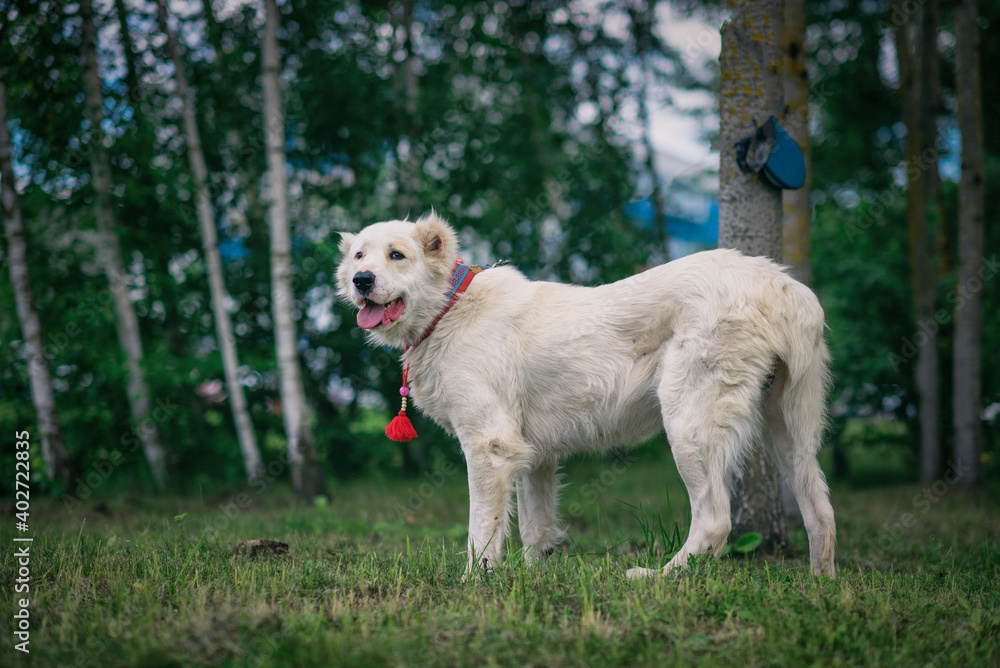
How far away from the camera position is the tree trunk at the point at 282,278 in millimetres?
8312

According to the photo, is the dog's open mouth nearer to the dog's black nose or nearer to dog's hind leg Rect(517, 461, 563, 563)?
the dog's black nose

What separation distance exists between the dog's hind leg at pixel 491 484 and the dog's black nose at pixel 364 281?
112 cm

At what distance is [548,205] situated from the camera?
11.0 m

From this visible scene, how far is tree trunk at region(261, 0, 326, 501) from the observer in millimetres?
8312

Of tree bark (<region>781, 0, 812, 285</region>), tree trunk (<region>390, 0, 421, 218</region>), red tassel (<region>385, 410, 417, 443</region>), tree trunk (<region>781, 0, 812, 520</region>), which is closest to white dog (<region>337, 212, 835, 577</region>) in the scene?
red tassel (<region>385, 410, 417, 443</region>)

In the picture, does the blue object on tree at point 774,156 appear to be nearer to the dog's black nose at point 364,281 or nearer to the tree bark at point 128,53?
the dog's black nose at point 364,281

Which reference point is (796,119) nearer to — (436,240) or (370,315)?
(436,240)

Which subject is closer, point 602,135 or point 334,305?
point 334,305

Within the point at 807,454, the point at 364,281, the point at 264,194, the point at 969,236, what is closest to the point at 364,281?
the point at 364,281

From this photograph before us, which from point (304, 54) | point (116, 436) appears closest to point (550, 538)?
point (116, 436)

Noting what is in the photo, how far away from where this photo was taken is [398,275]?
4180 millimetres

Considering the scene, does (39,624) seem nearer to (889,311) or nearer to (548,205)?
(548,205)

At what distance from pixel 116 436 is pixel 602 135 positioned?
9583 millimetres

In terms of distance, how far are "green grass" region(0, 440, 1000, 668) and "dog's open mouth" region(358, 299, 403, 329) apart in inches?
55.6
